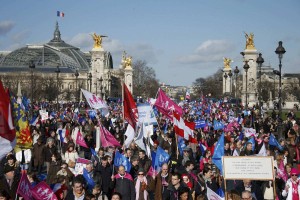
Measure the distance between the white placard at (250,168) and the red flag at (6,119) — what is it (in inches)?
132

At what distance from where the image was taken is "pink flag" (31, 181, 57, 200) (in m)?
7.41

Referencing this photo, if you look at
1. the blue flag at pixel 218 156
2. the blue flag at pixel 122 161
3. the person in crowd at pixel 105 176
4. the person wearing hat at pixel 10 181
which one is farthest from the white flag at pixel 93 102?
the person wearing hat at pixel 10 181

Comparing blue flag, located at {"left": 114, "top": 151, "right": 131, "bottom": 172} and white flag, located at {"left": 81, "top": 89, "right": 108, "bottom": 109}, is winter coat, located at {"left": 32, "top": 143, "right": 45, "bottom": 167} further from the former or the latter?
white flag, located at {"left": 81, "top": 89, "right": 108, "bottom": 109}

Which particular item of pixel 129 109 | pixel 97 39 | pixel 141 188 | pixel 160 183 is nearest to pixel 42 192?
pixel 141 188

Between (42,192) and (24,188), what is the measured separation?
22.7 inches

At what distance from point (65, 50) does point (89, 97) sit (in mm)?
156394

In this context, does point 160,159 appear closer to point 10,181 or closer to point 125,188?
point 125,188

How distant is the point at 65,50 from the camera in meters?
172

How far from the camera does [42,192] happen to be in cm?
747

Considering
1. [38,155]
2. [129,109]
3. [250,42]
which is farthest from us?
[250,42]

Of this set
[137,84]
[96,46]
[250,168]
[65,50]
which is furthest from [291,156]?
[65,50]

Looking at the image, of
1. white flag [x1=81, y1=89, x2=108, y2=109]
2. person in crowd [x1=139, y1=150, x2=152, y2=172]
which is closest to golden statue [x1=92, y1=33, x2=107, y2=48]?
white flag [x1=81, y1=89, x2=108, y2=109]

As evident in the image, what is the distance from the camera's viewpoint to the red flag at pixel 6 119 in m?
6.05

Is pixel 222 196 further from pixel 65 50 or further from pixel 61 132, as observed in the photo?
pixel 65 50
